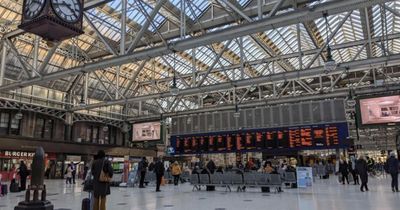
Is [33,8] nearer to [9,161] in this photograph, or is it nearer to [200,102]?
[9,161]

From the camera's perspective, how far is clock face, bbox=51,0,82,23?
28.5 feet

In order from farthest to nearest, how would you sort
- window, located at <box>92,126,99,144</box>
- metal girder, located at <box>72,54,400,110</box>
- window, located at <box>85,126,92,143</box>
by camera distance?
window, located at <box>92,126,99,144</box> → window, located at <box>85,126,92,143</box> → metal girder, located at <box>72,54,400,110</box>

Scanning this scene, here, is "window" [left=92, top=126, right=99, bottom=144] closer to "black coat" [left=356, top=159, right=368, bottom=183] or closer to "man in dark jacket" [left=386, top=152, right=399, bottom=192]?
"black coat" [left=356, top=159, right=368, bottom=183]

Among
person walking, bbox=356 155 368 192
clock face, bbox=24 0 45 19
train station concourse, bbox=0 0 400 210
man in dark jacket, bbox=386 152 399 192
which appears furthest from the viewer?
person walking, bbox=356 155 368 192


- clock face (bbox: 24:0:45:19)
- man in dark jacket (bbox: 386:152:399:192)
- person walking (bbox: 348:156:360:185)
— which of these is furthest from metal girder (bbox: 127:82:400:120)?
clock face (bbox: 24:0:45:19)

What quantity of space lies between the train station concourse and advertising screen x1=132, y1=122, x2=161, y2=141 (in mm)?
89

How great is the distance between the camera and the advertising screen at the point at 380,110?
60.7 ft

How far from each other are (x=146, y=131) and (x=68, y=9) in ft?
66.1

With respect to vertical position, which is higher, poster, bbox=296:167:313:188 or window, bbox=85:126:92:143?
window, bbox=85:126:92:143

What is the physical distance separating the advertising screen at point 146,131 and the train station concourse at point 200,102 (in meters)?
0.09

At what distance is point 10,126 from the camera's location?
27.9m

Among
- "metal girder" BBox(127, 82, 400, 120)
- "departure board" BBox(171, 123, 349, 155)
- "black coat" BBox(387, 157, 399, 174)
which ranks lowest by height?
"black coat" BBox(387, 157, 399, 174)

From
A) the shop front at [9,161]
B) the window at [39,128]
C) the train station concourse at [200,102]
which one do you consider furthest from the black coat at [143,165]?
the window at [39,128]

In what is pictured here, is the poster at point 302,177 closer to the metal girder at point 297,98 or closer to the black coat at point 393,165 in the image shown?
the black coat at point 393,165
